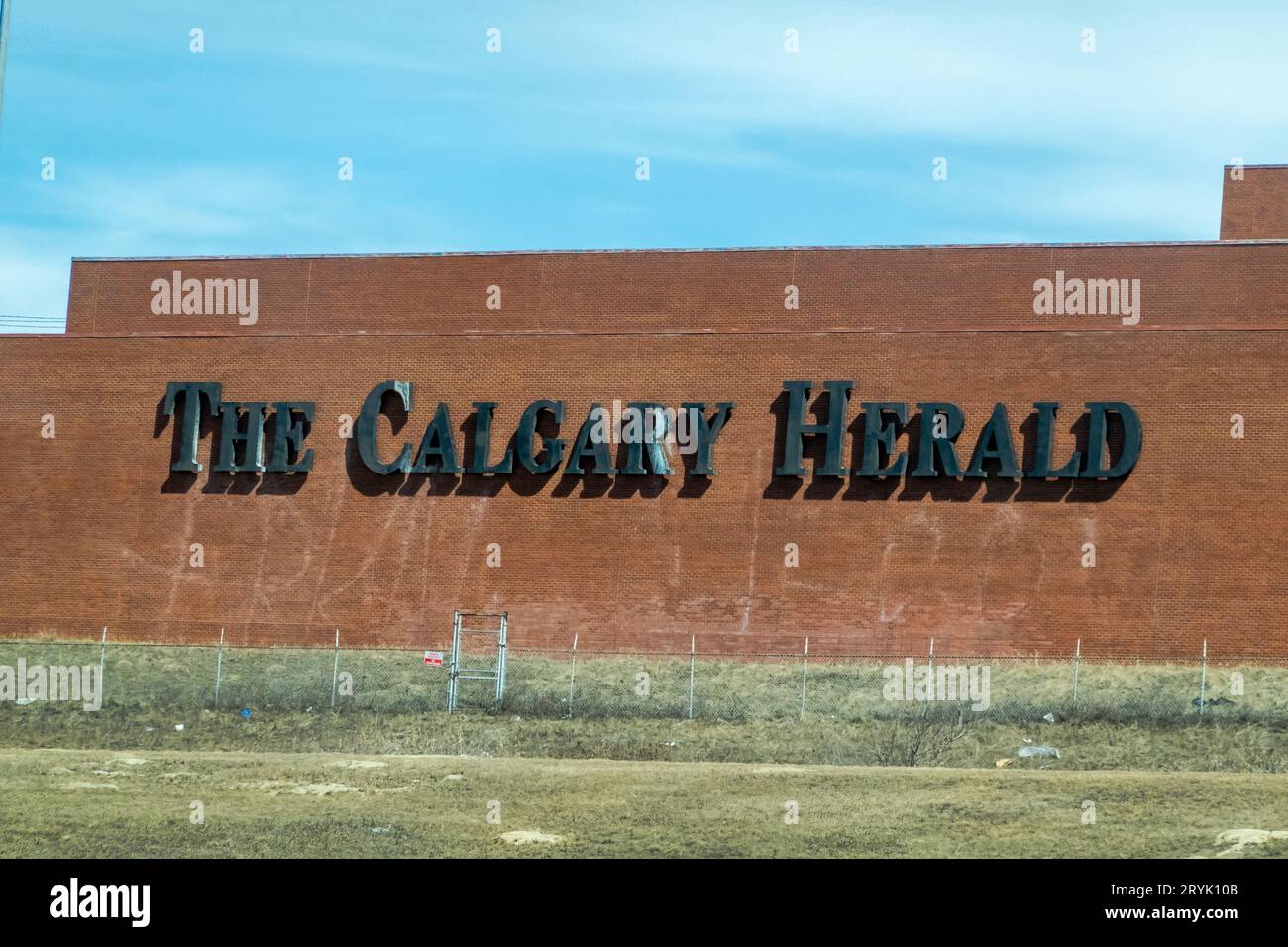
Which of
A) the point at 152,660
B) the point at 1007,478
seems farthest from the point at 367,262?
the point at 1007,478

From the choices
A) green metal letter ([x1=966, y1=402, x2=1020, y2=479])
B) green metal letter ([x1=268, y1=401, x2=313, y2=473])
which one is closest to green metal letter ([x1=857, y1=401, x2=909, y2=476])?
green metal letter ([x1=966, y1=402, x2=1020, y2=479])

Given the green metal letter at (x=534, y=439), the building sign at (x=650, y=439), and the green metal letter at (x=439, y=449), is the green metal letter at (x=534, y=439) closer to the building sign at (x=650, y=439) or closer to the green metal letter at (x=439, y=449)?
the building sign at (x=650, y=439)

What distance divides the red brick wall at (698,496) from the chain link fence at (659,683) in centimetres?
83

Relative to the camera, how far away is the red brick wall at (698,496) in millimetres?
36562

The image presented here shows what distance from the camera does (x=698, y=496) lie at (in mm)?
38938

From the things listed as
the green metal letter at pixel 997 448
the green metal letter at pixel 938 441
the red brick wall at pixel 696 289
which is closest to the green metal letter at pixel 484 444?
the red brick wall at pixel 696 289

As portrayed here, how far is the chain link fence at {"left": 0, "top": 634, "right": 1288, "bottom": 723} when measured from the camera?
Result: 3088cm

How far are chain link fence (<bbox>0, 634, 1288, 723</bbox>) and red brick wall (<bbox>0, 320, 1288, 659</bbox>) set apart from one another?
830mm

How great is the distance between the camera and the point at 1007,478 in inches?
1471

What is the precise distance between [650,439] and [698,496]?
1632mm
